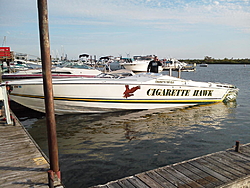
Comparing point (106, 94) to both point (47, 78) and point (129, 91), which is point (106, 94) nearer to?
point (129, 91)

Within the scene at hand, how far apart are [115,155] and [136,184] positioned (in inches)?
94.5

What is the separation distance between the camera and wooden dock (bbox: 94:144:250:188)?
12.7 feet

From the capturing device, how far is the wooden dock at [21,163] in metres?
3.80

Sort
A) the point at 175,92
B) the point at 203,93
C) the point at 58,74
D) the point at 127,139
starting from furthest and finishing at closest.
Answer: the point at 58,74 → the point at 203,93 → the point at 175,92 → the point at 127,139

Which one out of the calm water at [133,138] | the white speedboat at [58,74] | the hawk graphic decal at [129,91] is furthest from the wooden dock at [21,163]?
the white speedboat at [58,74]

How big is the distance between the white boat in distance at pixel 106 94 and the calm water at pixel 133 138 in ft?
1.44

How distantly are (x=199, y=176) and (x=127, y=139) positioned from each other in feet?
11.9

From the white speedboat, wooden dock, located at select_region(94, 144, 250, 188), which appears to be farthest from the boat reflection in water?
the white speedboat

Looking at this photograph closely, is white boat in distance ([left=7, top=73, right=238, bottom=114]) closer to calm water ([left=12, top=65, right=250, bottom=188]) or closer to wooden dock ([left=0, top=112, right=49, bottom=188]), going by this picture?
calm water ([left=12, top=65, right=250, bottom=188])

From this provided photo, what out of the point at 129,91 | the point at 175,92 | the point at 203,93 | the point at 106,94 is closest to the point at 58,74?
the point at 106,94

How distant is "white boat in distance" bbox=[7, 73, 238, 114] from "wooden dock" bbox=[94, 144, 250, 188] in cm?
563

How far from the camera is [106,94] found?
31.9ft

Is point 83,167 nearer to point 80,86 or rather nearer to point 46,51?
point 46,51

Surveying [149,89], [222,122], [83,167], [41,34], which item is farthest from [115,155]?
[222,122]
